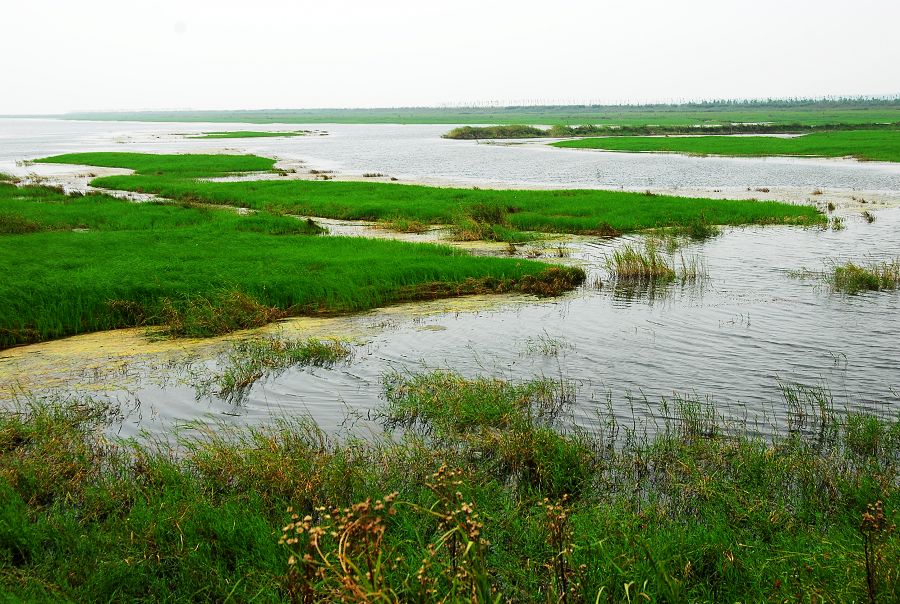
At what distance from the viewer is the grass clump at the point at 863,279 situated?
57.7 feet

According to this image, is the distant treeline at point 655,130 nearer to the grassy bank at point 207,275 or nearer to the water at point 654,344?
the water at point 654,344

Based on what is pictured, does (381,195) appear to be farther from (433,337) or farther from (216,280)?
(433,337)

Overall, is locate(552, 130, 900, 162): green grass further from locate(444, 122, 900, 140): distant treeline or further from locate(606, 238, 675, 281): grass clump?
locate(606, 238, 675, 281): grass clump

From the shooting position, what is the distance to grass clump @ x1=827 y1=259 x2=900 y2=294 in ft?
57.7

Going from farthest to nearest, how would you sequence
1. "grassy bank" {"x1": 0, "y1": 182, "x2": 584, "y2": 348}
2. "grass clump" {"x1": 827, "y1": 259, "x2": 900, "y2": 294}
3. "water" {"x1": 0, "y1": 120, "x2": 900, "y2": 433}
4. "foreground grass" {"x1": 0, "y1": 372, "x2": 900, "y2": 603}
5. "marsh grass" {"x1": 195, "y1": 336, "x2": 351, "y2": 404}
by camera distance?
"grass clump" {"x1": 827, "y1": 259, "x2": 900, "y2": 294}, "grassy bank" {"x1": 0, "y1": 182, "x2": 584, "y2": 348}, "marsh grass" {"x1": 195, "y1": 336, "x2": 351, "y2": 404}, "water" {"x1": 0, "y1": 120, "x2": 900, "y2": 433}, "foreground grass" {"x1": 0, "y1": 372, "x2": 900, "y2": 603}

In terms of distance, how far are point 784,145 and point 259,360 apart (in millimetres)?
72027

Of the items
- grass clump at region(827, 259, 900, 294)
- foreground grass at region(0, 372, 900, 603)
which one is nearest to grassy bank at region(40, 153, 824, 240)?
grass clump at region(827, 259, 900, 294)

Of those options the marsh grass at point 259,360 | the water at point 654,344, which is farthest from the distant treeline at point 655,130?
the marsh grass at point 259,360

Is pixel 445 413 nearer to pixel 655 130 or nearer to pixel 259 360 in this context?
pixel 259 360

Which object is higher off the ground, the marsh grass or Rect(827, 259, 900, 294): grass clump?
Rect(827, 259, 900, 294): grass clump

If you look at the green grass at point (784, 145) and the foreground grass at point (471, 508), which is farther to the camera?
the green grass at point (784, 145)

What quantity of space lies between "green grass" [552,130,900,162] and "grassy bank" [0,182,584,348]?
52363mm

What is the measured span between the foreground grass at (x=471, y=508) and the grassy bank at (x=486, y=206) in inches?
677

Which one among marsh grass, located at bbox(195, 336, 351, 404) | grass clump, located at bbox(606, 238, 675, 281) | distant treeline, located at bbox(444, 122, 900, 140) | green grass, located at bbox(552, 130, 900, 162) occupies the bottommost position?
marsh grass, located at bbox(195, 336, 351, 404)
